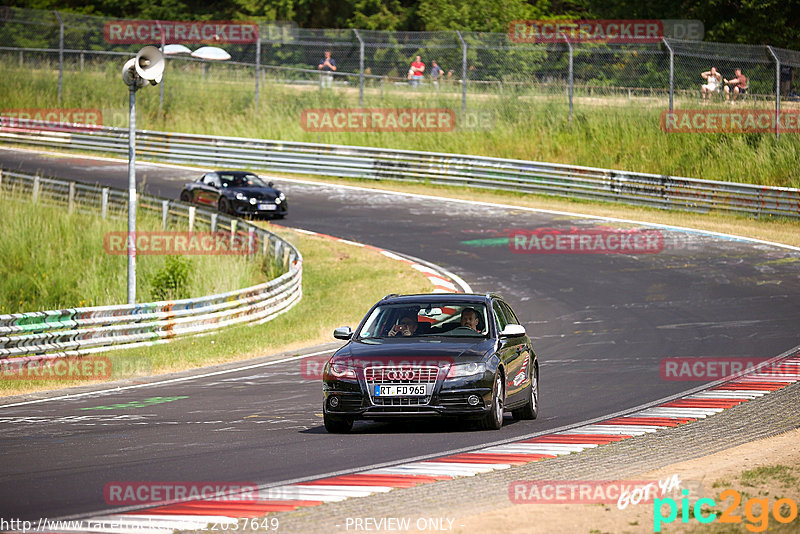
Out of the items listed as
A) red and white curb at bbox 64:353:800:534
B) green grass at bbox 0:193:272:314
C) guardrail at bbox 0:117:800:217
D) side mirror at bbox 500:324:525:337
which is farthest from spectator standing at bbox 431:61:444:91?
side mirror at bbox 500:324:525:337

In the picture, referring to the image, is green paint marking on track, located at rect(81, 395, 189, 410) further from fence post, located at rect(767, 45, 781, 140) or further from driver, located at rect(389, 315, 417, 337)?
fence post, located at rect(767, 45, 781, 140)

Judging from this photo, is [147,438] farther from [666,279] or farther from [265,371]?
[666,279]

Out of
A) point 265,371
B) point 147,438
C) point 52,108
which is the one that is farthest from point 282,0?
point 147,438

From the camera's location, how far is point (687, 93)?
36.3m

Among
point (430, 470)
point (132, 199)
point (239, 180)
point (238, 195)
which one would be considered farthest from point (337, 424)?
point (239, 180)

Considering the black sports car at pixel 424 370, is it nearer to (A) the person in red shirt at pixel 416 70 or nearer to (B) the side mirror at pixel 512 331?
(B) the side mirror at pixel 512 331

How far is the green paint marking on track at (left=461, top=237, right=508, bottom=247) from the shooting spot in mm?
30617

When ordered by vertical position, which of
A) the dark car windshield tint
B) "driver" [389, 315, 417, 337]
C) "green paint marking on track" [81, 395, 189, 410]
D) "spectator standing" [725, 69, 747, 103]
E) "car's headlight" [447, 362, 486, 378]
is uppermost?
"spectator standing" [725, 69, 747, 103]

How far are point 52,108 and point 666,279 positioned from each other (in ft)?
104

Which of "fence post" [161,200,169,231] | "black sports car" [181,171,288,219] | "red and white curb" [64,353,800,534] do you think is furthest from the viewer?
"black sports car" [181,171,288,219]

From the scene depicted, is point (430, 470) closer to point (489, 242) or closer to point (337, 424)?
point (337, 424)

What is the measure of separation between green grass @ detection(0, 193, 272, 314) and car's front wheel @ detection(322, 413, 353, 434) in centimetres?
1438

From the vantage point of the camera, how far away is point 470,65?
130ft

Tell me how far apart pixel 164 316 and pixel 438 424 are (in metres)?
9.86
